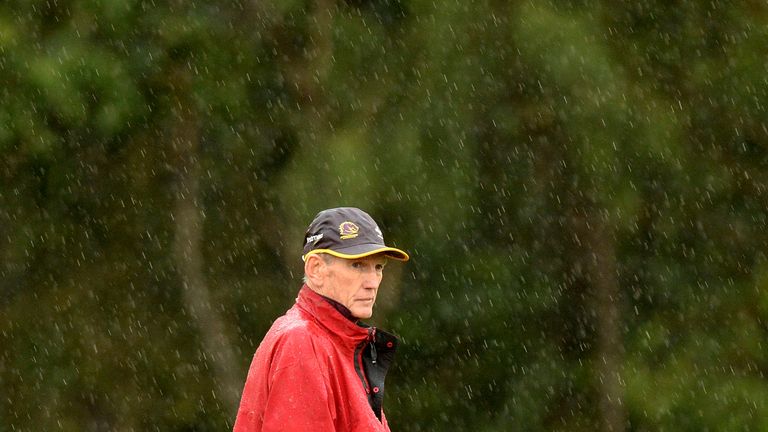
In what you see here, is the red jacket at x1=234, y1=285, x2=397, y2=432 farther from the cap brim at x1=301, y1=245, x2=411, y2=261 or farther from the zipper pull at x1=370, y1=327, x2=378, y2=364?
the cap brim at x1=301, y1=245, x2=411, y2=261

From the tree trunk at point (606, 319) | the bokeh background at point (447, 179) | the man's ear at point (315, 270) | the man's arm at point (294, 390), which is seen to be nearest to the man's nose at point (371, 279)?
A: the man's ear at point (315, 270)

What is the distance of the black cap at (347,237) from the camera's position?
4.23 m

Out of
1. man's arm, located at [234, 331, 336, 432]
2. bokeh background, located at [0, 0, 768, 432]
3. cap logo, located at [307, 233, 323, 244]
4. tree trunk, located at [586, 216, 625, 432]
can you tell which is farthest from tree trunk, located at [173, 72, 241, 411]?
man's arm, located at [234, 331, 336, 432]

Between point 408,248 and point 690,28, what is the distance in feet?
10.6

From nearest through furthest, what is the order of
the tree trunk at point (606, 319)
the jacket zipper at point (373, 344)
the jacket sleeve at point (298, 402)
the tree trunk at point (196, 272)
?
the jacket sleeve at point (298, 402) → the jacket zipper at point (373, 344) → the tree trunk at point (606, 319) → the tree trunk at point (196, 272)

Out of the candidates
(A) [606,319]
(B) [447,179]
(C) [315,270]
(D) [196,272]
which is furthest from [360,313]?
(D) [196,272]

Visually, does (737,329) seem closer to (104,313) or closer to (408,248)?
(408,248)

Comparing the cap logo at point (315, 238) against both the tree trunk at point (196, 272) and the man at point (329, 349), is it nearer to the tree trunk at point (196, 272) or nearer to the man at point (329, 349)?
the man at point (329, 349)

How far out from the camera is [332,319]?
4.17 metres

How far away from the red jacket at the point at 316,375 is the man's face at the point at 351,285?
0.16ft

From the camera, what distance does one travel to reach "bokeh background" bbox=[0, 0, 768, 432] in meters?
14.0

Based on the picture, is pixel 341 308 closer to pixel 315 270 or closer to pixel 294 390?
pixel 315 270

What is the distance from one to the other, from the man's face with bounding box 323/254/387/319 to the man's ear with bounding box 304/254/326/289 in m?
0.01

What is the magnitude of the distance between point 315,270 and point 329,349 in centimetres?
27
